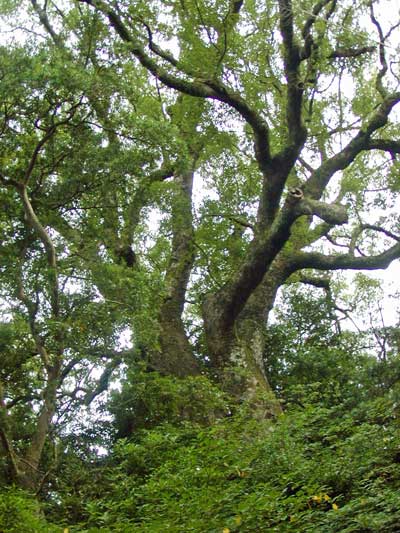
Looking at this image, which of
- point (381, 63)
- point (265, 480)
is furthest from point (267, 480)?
point (381, 63)

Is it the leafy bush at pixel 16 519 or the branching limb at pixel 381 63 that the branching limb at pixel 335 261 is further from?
the leafy bush at pixel 16 519

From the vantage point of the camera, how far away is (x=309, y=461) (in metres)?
5.99

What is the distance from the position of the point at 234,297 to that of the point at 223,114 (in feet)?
9.49

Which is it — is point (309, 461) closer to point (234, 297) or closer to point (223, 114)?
point (234, 297)

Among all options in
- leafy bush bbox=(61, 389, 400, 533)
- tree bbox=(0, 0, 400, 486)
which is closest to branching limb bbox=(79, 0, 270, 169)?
tree bbox=(0, 0, 400, 486)

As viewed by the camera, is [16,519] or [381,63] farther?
[381,63]

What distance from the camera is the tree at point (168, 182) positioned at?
7.74 m

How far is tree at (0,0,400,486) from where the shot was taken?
774 centimetres

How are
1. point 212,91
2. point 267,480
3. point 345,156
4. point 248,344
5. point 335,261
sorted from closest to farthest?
point 267,480, point 212,91, point 248,344, point 335,261, point 345,156

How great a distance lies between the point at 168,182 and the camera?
1050 cm

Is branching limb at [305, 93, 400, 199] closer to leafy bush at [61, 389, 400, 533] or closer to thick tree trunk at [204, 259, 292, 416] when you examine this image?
thick tree trunk at [204, 259, 292, 416]

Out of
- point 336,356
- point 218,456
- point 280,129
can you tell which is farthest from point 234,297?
point 218,456

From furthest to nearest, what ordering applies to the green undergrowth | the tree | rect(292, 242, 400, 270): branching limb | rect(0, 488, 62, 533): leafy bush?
rect(292, 242, 400, 270): branching limb
the tree
rect(0, 488, 62, 533): leafy bush
the green undergrowth

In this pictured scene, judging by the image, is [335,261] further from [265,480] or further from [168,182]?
[265,480]
